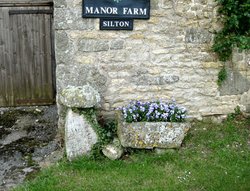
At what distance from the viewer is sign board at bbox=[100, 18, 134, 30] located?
5598mm

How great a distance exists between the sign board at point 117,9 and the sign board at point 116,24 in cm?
6

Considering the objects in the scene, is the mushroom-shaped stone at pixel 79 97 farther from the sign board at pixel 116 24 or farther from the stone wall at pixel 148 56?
the sign board at pixel 116 24

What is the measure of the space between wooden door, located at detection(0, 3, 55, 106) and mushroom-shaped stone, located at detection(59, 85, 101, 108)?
2492 mm

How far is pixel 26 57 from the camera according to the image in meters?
7.60

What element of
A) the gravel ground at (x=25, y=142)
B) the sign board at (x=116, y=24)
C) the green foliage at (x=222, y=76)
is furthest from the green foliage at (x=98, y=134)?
the green foliage at (x=222, y=76)

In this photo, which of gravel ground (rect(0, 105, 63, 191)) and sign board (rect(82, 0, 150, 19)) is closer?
gravel ground (rect(0, 105, 63, 191))

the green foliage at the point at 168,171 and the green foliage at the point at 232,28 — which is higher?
the green foliage at the point at 232,28

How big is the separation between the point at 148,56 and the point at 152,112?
86 centimetres

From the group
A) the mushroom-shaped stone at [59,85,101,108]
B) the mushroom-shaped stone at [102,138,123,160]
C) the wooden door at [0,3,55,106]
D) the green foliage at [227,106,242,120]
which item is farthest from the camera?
the wooden door at [0,3,55,106]

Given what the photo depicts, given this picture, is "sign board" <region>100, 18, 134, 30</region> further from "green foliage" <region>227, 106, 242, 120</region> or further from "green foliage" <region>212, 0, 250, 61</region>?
"green foliage" <region>227, 106, 242, 120</region>

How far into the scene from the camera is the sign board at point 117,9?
5.51m

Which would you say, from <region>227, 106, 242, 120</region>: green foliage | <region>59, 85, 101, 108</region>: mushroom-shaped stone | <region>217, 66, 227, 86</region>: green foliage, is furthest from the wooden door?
<region>227, 106, 242, 120</region>: green foliage

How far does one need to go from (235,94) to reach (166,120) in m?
1.43

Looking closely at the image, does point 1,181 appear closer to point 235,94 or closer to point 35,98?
point 35,98
